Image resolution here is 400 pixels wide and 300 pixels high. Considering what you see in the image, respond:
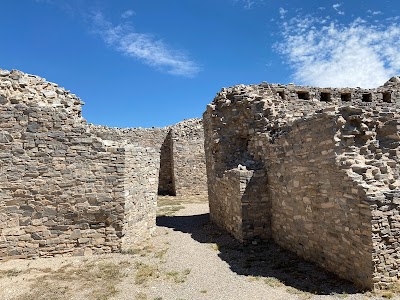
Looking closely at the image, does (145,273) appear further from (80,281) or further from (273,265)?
(273,265)

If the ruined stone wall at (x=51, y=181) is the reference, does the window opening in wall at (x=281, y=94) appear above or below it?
above

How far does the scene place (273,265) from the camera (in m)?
8.80

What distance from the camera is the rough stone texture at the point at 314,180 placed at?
6.75 meters

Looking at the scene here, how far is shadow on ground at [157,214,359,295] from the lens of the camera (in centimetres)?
718

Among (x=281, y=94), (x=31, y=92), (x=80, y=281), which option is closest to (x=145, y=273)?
(x=80, y=281)

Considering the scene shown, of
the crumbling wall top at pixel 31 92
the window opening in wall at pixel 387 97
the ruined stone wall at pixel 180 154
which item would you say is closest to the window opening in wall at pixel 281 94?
the window opening in wall at pixel 387 97

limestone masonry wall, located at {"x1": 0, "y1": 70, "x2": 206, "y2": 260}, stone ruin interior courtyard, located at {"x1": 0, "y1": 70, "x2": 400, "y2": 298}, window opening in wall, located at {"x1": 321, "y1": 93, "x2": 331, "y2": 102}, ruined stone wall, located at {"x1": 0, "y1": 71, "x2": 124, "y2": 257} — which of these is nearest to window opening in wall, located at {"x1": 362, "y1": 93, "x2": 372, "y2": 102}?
window opening in wall, located at {"x1": 321, "y1": 93, "x2": 331, "y2": 102}

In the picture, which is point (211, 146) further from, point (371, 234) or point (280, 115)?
point (371, 234)

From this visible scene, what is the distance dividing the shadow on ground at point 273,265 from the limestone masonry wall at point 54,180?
10.8 feet

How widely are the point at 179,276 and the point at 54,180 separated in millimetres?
4657

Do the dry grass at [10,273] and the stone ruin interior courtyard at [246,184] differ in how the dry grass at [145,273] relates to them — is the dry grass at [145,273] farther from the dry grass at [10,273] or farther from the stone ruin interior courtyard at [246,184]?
the dry grass at [10,273]

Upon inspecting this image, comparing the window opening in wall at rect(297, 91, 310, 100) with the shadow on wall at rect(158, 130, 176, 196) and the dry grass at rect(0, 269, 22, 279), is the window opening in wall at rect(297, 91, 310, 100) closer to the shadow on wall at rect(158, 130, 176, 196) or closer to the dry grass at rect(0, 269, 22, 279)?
the shadow on wall at rect(158, 130, 176, 196)

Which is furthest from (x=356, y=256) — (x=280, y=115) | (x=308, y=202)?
(x=280, y=115)

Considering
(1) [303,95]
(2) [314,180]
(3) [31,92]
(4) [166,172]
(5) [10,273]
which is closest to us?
(5) [10,273]
